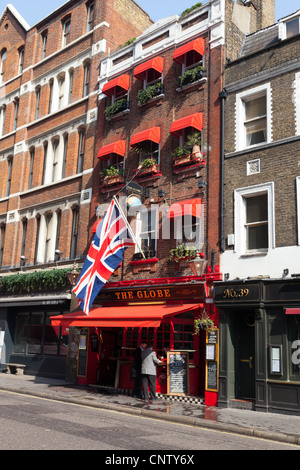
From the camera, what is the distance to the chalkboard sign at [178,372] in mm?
15828

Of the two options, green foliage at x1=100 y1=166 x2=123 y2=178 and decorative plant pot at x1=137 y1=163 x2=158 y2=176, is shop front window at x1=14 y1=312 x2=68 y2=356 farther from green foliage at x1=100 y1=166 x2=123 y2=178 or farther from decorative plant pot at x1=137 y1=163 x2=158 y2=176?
decorative plant pot at x1=137 y1=163 x2=158 y2=176

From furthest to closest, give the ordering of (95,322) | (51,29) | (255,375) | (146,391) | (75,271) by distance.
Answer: (51,29), (75,271), (95,322), (146,391), (255,375)

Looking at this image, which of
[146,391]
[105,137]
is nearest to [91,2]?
[105,137]

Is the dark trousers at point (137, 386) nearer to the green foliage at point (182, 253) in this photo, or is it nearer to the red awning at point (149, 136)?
the green foliage at point (182, 253)

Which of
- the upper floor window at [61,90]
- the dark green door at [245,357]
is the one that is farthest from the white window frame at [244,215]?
the upper floor window at [61,90]

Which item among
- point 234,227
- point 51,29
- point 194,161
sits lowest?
point 234,227

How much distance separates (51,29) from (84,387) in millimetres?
20104

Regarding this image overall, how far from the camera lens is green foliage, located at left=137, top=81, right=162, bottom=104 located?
19516mm

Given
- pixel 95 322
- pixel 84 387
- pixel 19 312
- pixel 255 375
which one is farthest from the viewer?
pixel 19 312

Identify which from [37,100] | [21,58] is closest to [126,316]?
[37,100]

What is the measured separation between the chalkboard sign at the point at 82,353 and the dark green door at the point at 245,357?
711cm

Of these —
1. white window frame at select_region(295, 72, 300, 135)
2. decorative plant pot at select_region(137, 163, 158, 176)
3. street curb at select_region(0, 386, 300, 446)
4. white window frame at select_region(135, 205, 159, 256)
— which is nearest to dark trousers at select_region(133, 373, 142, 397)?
street curb at select_region(0, 386, 300, 446)

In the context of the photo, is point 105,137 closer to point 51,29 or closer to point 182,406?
point 51,29

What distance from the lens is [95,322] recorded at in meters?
16.9
